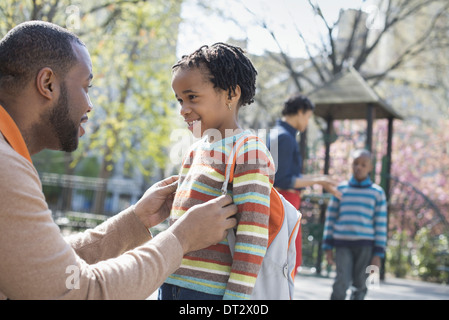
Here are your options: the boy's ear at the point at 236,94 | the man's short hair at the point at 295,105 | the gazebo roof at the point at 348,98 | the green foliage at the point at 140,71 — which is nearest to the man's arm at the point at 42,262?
the boy's ear at the point at 236,94

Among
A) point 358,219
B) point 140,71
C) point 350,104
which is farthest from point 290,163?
point 140,71

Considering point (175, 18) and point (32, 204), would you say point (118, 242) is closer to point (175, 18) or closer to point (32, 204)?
point (32, 204)

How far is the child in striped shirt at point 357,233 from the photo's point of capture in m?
5.26

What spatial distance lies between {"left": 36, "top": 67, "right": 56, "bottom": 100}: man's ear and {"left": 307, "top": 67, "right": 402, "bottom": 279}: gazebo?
652 cm

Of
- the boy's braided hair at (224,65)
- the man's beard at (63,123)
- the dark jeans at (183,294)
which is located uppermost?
the boy's braided hair at (224,65)

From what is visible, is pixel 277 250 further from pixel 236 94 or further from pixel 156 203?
pixel 236 94

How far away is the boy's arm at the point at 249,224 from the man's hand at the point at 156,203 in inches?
16.1

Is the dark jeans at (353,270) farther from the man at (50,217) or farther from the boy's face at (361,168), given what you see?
the man at (50,217)

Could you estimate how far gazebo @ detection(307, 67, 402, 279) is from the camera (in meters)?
7.64

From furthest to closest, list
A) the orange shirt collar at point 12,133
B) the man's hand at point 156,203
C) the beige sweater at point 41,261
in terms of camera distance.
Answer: the man's hand at point 156,203
the orange shirt collar at point 12,133
the beige sweater at point 41,261

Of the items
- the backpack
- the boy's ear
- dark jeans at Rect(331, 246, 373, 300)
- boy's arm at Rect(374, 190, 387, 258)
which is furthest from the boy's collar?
the backpack

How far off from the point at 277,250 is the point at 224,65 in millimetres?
820

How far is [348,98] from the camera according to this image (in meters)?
7.63
